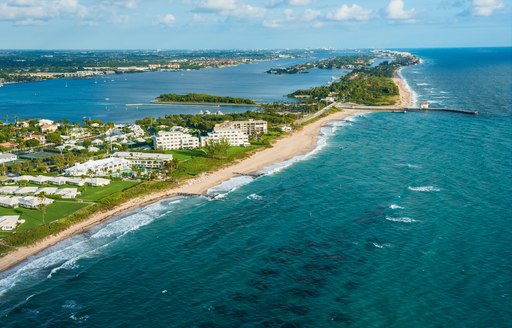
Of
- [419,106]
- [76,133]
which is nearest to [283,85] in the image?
[419,106]

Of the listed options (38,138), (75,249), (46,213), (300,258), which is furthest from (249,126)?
(300,258)

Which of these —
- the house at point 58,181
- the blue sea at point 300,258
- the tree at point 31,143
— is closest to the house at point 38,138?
the tree at point 31,143

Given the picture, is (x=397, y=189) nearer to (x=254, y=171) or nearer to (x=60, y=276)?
(x=254, y=171)

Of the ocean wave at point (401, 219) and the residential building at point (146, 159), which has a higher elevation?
the residential building at point (146, 159)

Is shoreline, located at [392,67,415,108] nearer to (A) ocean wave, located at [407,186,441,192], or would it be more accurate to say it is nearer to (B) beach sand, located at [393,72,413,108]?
(B) beach sand, located at [393,72,413,108]

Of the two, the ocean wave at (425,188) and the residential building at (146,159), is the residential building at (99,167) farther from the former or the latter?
the ocean wave at (425,188)

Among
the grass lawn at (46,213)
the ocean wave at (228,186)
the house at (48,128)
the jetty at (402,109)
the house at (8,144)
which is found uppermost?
the jetty at (402,109)
